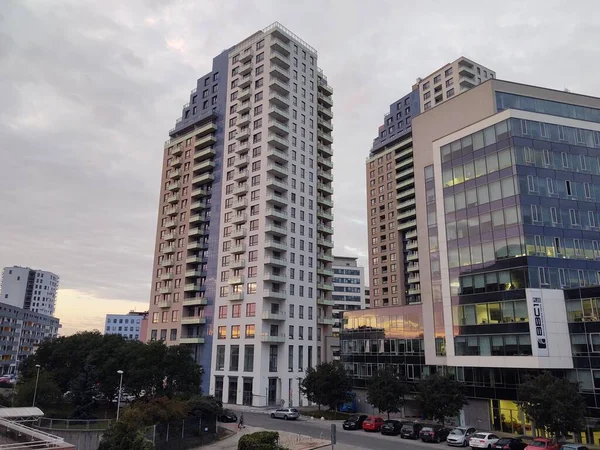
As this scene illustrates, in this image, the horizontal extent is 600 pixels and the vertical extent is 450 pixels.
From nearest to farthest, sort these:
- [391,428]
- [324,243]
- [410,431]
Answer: [410,431] < [391,428] < [324,243]

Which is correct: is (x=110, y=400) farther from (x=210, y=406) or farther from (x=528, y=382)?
(x=528, y=382)

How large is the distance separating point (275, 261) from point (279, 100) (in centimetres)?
3095

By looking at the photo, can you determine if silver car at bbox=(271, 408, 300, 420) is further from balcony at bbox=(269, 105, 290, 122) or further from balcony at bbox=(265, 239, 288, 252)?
balcony at bbox=(269, 105, 290, 122)

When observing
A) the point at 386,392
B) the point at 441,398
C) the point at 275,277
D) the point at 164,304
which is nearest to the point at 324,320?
the point at 275,277

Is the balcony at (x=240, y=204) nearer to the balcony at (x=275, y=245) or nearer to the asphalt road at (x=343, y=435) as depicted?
the balcony at (x=275, y=245)

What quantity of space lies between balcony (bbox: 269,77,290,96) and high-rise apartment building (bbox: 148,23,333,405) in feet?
0.66

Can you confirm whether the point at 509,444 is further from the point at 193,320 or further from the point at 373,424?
the point at 193,320

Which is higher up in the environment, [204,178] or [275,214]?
[204,178]

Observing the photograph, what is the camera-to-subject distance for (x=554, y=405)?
123 feet

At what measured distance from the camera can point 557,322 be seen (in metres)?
47.0

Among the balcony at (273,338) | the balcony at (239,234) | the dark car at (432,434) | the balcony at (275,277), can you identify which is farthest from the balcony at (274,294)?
the dark car at (432,434)

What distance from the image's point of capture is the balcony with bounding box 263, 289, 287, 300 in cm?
7906

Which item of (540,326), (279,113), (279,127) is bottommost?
(540,326)

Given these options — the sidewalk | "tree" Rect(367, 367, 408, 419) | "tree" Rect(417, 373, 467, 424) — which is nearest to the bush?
the sidewalk
